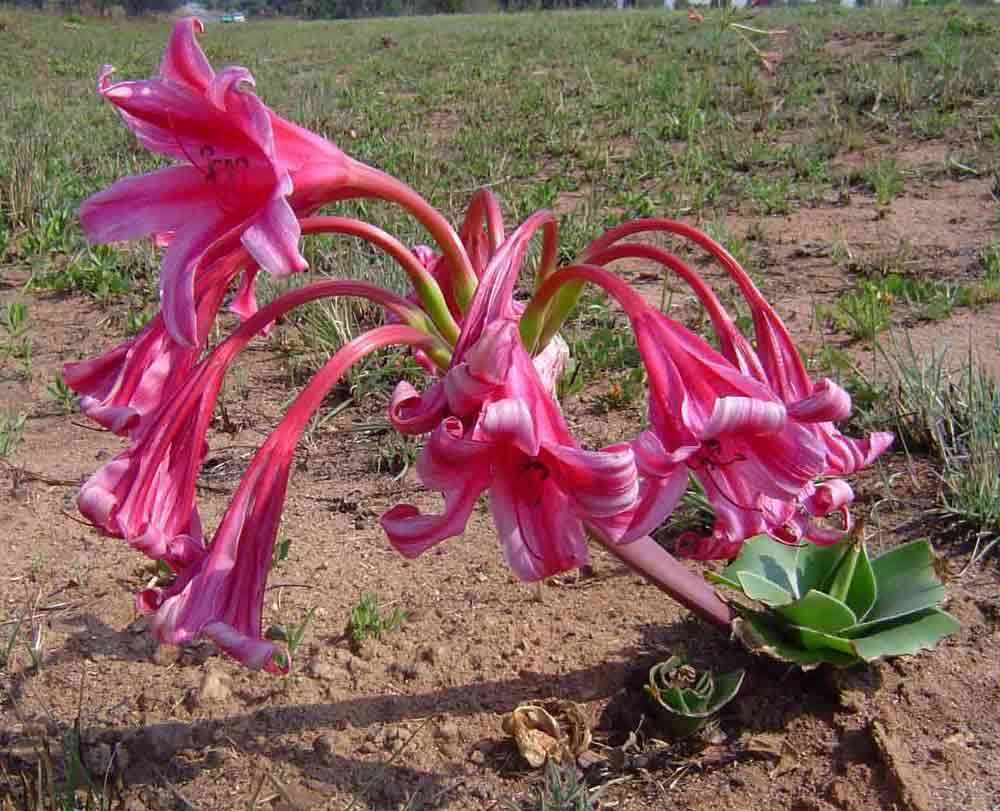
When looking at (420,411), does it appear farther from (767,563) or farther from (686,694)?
(767,563)

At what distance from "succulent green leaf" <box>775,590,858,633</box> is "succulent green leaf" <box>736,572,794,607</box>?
4 centimetres

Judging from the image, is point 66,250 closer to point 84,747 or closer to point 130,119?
point 84,747

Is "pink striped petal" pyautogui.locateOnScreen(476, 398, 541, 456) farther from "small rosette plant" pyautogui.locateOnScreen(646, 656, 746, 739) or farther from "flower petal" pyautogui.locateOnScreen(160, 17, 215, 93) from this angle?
"small rosette plant" pyautogui.locateOnScreen(646, 656, 746, 739)

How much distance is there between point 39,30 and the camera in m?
21.1

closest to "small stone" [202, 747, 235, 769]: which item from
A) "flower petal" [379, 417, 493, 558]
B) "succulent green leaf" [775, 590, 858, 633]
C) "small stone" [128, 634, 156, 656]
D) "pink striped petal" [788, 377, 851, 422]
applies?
"small stone" [128, 634, 156, 656]

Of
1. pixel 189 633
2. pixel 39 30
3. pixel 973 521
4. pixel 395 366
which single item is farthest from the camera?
pixel 39 30

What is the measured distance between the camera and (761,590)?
224cm

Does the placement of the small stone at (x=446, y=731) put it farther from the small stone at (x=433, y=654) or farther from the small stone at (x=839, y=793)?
the small stone at (x=839, y=793)

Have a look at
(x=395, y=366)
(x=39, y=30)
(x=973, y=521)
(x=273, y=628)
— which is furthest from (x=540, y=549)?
(x=39, y=30)

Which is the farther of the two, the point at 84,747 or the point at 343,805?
the point at 84,747

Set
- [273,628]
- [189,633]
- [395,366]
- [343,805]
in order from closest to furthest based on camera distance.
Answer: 1. [189,633]
2. [343,805]
3. [273,628]
4. [395,366]

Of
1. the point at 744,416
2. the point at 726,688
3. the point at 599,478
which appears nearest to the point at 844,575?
the point at 726,688

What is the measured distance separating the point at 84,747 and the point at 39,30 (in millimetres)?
22936

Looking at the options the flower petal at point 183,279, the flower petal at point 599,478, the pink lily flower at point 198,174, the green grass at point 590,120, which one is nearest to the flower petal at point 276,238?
the pink lily flower at point 198,174
